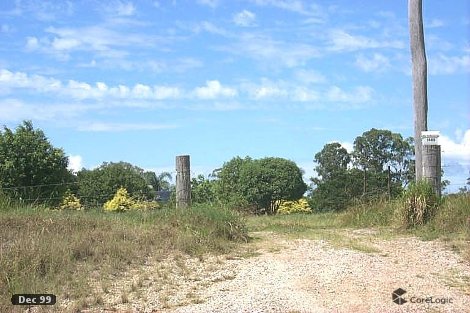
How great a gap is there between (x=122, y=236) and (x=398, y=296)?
4.37 meters

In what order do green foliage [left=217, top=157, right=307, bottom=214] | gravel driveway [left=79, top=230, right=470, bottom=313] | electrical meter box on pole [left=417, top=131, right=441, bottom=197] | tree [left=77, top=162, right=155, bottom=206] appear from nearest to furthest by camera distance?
gravel driveway [left=79, top=230, right=470, bottom=313] → electrical meter box on pole [left=417, top=131, right=441, bottom=197] → green foliage [left=217, top=157, right=307, bottom=214] → tree [left=77, top=162, right=155, bottom=206]

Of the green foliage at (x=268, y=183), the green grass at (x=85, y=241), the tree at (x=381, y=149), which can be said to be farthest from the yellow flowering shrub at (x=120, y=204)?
the tree at (x=381, y=149)

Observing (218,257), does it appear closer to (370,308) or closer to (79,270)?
(79,270)

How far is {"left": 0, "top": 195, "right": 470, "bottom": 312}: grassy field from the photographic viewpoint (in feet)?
22.4

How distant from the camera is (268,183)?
1015 inches

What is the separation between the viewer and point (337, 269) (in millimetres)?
7457

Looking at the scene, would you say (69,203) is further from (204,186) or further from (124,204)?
(204,186)

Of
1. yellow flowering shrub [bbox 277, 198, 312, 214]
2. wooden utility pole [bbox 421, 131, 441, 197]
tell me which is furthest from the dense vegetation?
yellow flowering shrub [bbox 277, 198, 312, 214]

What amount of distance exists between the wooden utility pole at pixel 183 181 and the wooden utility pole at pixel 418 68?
17.6ft

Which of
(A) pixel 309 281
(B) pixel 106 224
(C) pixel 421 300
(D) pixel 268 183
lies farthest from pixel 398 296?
(D) pixel 268 183

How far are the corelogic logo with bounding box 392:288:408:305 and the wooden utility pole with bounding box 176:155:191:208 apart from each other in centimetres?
511

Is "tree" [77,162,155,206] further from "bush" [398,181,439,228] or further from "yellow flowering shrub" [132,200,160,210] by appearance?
"bush" [398,181,439,228]

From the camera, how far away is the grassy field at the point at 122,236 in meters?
6.81

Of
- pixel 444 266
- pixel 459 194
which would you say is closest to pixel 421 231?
pixel 459 194
